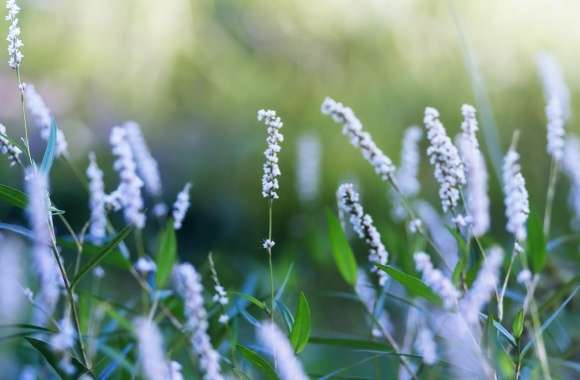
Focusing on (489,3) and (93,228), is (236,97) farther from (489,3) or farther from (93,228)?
(93,228)

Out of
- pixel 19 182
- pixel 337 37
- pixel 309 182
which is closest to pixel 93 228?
pixel 309 182

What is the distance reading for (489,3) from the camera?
3381mm

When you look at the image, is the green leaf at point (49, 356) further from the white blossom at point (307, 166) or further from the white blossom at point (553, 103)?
the white blossom at point (307, 166)

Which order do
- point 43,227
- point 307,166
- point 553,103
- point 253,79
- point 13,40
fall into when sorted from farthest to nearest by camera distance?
point 253,79 → point 307,166 → point 553,103 → point 13,40 → point 43,227

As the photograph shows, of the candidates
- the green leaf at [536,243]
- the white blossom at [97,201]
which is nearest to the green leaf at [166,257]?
the white blossom at [97,201]

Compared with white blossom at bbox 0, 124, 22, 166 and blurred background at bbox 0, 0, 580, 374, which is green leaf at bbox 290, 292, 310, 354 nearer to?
white blossom at bbox 0, 124, 22, 166

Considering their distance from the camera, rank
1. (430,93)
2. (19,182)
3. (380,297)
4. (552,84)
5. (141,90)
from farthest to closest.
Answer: (141,90) → (430,93) → (19,182) → (552,84) → (380,297)

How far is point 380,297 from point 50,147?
36cm

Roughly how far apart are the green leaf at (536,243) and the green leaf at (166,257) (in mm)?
383

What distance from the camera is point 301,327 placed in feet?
2.15

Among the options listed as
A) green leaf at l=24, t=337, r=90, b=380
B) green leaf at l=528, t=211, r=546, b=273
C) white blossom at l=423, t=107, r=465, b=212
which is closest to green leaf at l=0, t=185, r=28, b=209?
green leaf at l=24, t=337, r=90, b=380

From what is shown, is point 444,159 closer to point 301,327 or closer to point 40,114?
point 301,327

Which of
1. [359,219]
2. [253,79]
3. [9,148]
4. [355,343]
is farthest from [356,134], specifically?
[253,79]

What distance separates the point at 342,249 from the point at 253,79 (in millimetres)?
2425
